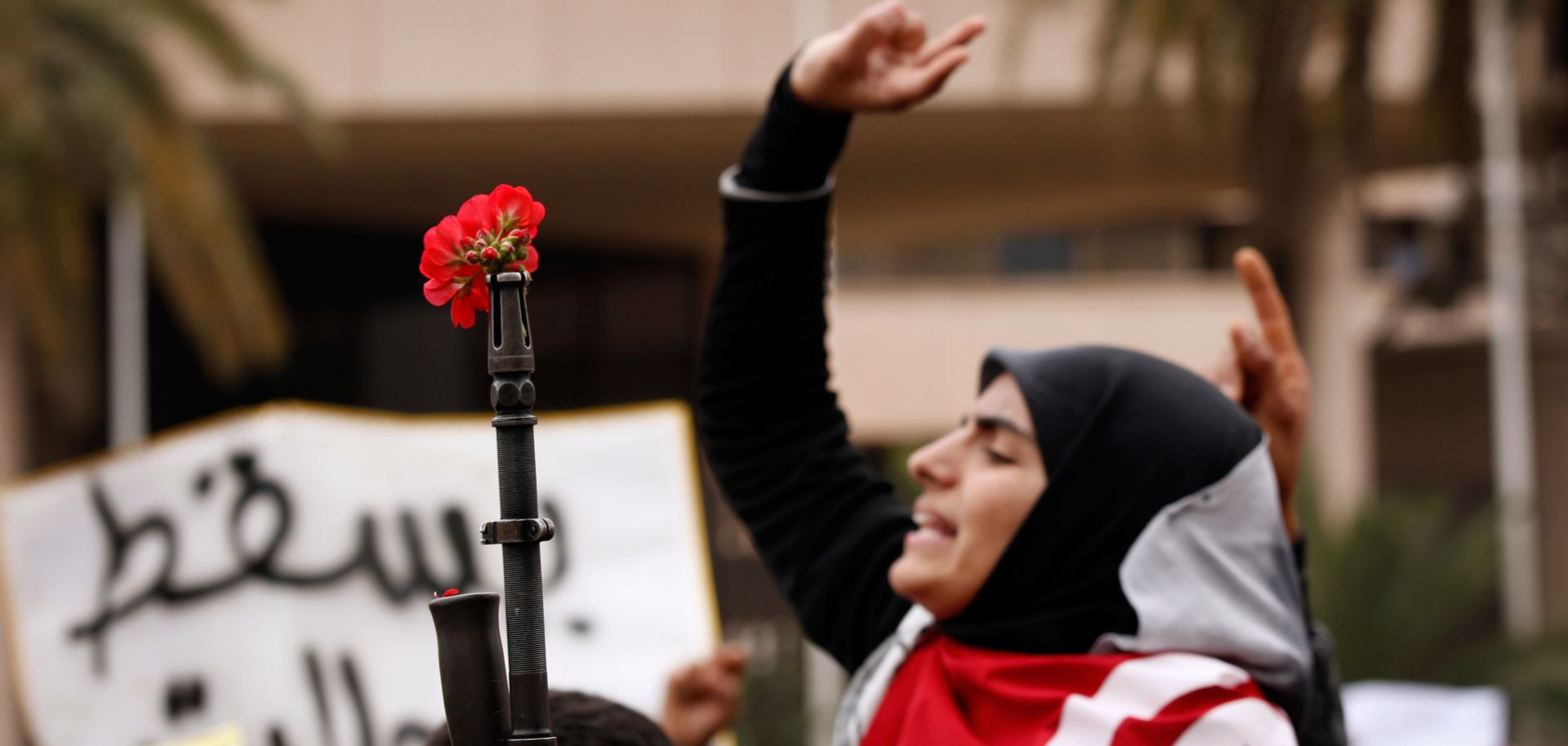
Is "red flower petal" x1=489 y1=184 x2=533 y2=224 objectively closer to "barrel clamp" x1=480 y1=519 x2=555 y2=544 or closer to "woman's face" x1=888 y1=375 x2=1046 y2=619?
"barrel clamp" x1=480 y1=519 x2=555 y2=544

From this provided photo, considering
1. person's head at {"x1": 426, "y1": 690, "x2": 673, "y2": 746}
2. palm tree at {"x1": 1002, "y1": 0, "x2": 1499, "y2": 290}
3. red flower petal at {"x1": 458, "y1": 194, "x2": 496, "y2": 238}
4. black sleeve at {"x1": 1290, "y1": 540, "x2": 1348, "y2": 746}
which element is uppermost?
palm tree at {"x1": 1002, "y1": 0, "x2": 1499, "y2": 290}

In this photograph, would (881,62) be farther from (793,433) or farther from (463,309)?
(463,309)

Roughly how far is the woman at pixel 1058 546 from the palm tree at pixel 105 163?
6.16 metres

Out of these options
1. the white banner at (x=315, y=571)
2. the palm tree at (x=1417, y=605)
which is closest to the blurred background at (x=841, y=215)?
the palm tree at (x=1417, y=605)

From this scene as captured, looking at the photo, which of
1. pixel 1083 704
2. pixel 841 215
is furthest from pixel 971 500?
pixel 841 215

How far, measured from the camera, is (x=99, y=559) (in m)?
3.55

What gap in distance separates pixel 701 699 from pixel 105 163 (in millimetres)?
6280

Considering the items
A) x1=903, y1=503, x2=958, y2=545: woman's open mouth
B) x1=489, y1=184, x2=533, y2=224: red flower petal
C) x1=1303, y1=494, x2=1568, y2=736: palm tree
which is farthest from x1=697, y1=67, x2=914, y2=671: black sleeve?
x1=1303, y1=494, x2=1568, y2=736: palm tree

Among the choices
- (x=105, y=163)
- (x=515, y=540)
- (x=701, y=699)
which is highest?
(x=105, y=163)

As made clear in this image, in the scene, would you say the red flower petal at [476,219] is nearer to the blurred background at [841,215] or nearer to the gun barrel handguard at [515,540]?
the gun barrel handguard at [515,540]

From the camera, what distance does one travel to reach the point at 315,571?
3.62m

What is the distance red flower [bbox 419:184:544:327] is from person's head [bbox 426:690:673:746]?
0.57 metres

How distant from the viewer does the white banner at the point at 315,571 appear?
11.4 feet

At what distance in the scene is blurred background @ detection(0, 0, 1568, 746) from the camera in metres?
7.90
